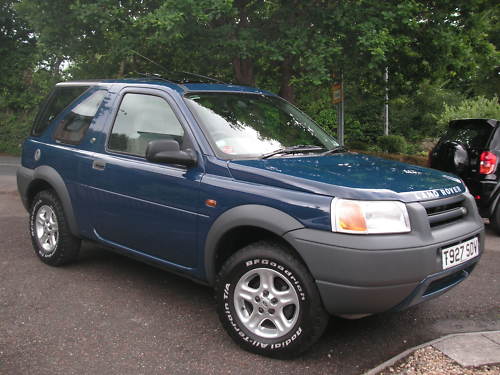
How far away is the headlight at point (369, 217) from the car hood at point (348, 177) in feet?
0.15

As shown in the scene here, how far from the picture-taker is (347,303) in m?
2.98

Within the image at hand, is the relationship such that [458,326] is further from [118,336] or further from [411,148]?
[411,148]

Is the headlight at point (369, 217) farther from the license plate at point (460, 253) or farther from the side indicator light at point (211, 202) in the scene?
the side indicator light at point (211, 202)

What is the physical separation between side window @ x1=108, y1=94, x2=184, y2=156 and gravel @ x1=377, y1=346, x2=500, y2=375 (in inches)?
83.1

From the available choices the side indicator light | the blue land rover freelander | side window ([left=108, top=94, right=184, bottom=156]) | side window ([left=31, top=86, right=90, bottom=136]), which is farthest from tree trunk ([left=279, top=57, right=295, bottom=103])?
the side indicator light

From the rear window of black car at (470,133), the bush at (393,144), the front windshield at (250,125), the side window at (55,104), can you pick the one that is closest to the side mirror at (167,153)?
the front windshield at (250,125)

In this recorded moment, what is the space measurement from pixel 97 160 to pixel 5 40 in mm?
21468

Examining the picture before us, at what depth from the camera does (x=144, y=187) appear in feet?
12.9

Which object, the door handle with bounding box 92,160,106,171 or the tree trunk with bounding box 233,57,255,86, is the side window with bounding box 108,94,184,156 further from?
the tree trunk with bounding box 233,57,255,86

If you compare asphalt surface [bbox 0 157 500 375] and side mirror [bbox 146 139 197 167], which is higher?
side mirror [bbox 146 139 197 167]

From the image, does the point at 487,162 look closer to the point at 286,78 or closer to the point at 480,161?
the point at 480,161

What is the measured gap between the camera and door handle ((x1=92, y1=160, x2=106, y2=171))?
4.33m

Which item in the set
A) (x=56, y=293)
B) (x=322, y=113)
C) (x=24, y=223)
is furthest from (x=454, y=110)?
(x=56, y=293)

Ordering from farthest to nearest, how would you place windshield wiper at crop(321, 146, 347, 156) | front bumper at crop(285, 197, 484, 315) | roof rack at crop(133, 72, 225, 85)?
roof rack at crop(133, 72, 225, 85) < windshield wiper at crop(321, 146, 347, 156) < front bumper at crop(285, 197, 484, 315)
